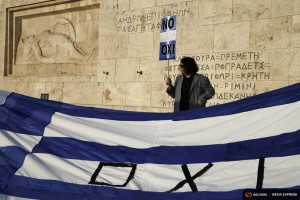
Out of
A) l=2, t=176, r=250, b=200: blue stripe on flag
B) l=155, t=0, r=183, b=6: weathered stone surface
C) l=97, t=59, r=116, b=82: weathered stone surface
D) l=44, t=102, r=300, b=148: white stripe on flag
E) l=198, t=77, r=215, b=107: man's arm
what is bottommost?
l=2, t=176, r=250, b=200: blue stripe on flag

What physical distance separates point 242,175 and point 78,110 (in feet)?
6.36

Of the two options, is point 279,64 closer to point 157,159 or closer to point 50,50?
point 157,159

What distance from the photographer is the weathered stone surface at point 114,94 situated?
348 inches

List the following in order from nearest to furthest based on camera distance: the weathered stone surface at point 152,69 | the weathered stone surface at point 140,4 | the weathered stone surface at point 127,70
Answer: the weathered stone surface at point 152,69 < the weathered stone surface at point 140,4 < the weathered stone surface at point 127,70

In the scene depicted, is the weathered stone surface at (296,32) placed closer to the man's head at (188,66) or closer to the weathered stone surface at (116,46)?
the man's head at (188,66)

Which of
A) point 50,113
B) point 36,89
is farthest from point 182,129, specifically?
point 36,89

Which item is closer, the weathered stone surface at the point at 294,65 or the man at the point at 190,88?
the man at the point at 190,88

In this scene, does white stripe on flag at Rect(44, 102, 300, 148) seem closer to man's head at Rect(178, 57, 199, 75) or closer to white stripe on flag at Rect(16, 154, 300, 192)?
white stripe on flag at Rect(16, 154, 300, 192)

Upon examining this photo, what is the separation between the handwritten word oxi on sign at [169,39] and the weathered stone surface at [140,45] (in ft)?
8.54

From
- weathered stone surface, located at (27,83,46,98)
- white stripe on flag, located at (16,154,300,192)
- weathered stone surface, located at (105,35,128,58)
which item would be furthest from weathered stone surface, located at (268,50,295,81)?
weathered stone surface, located at (27,83,46,98)

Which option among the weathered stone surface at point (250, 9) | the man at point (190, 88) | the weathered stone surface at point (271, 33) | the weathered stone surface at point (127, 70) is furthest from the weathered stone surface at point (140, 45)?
the man at point (190, 88)

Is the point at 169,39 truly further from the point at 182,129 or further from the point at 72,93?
the point at 72,93

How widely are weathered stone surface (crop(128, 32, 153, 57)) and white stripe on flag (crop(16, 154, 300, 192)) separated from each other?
464cm

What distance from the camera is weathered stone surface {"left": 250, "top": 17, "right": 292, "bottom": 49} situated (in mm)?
6629
